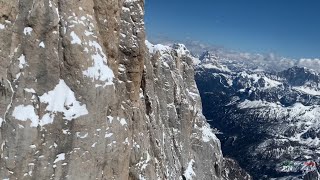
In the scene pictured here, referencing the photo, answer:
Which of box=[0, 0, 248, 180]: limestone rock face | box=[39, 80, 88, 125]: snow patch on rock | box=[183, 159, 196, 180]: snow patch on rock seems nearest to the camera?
box=[0, 0, 248, 180]: limestone rock face

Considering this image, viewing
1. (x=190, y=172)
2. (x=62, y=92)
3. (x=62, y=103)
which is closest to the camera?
(x=62, y=103)

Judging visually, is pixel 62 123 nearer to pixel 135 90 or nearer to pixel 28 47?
pixel 28 47

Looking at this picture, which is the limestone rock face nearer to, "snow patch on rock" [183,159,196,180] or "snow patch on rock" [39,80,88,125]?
"snow patch on rock" [39,80,88,125]

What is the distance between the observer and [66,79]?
44.6 metres

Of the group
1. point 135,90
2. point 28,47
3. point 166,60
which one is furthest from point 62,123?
point 166,60

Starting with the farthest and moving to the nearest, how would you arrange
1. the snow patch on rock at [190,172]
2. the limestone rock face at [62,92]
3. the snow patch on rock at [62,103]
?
the snow patch on rock at [190,172] < the snow patch on rock at [62,103] < the limestone rock face at [62,92]

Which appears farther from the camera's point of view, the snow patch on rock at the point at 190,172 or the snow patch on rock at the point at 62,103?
the snow patch on rock at the point at 190,172

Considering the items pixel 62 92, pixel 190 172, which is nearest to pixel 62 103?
pixel 62 92

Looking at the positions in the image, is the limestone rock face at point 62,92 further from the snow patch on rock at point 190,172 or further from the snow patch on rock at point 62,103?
the snow patch on rock at point 190,172

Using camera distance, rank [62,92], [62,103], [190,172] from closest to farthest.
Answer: [62,103]
[62,92]
[190,172]

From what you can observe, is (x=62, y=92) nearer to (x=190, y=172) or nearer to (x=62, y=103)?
(x=62, y=103)

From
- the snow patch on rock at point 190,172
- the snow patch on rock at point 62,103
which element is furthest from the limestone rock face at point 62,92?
the snow patch on rock at point 190,172

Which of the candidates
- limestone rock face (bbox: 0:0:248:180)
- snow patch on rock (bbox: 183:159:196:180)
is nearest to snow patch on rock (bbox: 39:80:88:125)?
limestone rock face (bbox: 0:0:248:180)

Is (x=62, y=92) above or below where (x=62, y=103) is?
above
